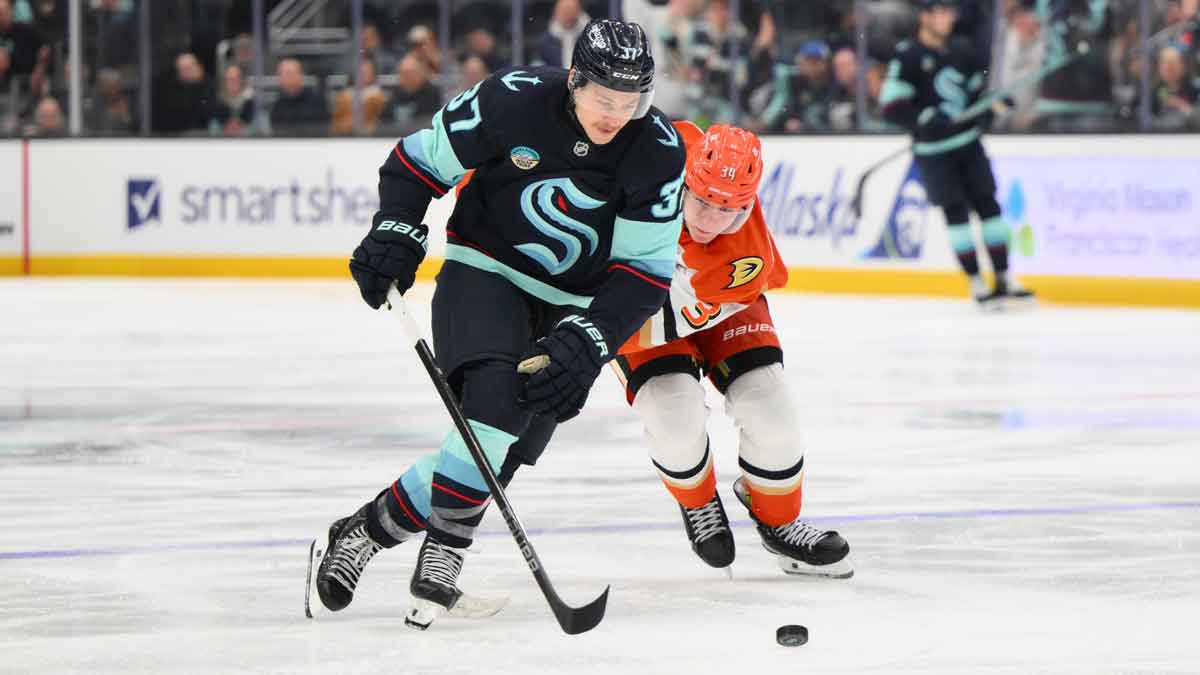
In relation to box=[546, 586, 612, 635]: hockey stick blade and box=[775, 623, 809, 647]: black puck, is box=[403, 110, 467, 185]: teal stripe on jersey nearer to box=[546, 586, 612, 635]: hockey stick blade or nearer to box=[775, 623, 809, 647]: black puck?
box=[546, 586, 612, 635]: hockey stick blade

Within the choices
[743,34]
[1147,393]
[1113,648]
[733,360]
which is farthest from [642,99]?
[743,34]

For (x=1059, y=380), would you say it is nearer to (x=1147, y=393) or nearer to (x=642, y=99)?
(x=1147, y=393)

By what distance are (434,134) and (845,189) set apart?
26.8 feet

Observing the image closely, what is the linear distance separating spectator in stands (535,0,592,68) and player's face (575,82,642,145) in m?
8.89

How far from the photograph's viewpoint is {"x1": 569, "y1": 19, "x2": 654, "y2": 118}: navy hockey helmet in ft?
10.0

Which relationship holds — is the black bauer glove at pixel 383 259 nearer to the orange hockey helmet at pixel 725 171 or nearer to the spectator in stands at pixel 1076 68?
the orange hockey helmet at pixel 725 171

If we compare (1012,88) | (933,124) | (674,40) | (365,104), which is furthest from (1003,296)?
(365,104)

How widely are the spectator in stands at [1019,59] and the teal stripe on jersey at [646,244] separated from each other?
8.04 meters

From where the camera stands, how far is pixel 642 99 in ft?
10.3

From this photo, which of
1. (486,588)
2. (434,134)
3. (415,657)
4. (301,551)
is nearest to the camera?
(415,657)

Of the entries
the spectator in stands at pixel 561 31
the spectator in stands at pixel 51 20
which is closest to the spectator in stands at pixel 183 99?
the spectator in stands at pixel 51 20

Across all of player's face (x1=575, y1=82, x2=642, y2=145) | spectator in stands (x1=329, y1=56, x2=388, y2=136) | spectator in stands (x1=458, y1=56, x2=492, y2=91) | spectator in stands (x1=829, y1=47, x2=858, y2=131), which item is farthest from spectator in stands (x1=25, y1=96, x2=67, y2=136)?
player's face (x1=575, y1=82, x2=642, y2=145)

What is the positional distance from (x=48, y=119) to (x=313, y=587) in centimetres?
1032

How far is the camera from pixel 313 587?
10.7 ft
